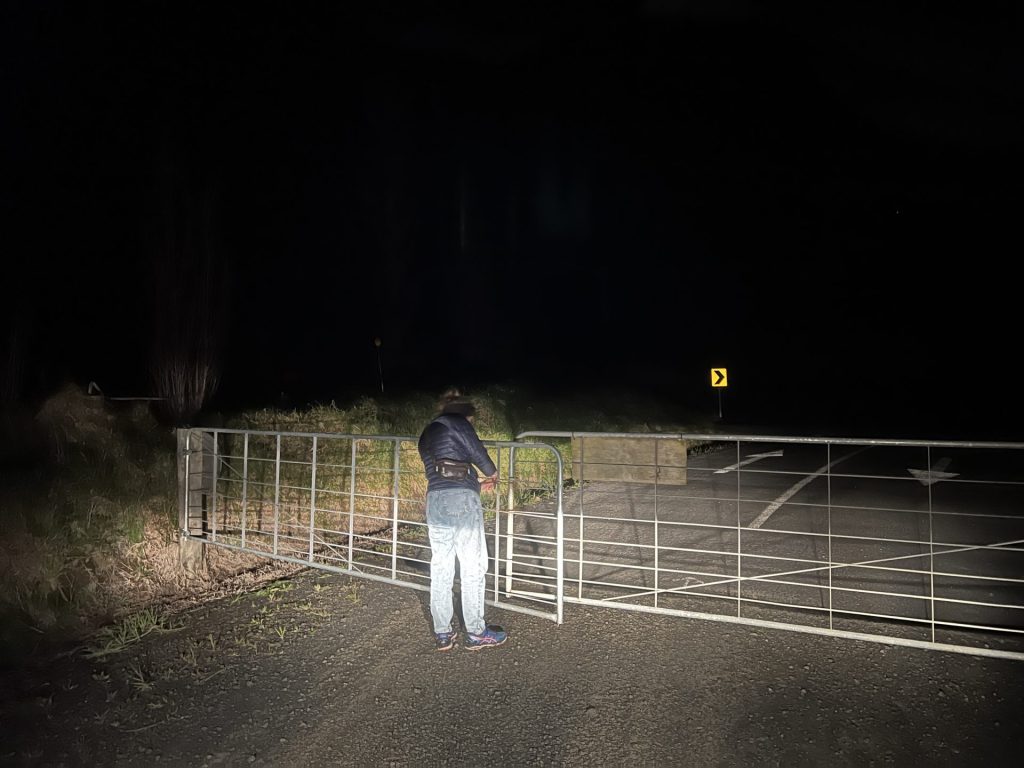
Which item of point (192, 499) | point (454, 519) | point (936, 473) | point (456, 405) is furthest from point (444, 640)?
point (936, 473)

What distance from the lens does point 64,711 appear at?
360 cm

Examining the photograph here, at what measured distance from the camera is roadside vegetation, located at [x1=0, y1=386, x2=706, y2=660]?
5.00 meters

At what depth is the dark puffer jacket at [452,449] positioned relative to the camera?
423 cm

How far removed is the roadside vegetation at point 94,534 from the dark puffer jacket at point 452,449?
8.45ft

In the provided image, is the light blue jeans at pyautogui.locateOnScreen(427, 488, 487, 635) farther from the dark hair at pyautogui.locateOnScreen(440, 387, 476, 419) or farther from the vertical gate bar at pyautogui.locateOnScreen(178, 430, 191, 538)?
the vertical gate bar at pyautogui.locateOnScreen(178, 430, 191, 538)

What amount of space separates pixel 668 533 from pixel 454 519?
425cm

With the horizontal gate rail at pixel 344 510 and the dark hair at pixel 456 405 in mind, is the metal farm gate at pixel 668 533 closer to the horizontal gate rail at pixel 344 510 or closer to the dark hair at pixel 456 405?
the horizontal gate rail at pixel 344 510

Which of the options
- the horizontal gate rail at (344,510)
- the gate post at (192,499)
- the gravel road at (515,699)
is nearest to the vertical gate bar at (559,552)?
the horizontal gate rail at (344,510)

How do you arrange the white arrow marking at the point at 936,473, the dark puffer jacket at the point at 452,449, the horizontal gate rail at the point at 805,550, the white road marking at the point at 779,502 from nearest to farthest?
1. the dark puffer jacket at the point at 452,449
2. the horizontal gate rail at the point at 805,550
3. the white road marking at the point at 779,502
4. the white arrow marking at the point at 936,473

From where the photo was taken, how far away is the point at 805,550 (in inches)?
264

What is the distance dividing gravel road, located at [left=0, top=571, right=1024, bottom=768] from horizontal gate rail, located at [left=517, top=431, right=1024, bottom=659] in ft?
1.04

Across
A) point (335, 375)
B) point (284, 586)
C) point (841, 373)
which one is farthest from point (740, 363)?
point (284, 586)

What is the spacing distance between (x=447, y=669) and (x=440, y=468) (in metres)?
1.29

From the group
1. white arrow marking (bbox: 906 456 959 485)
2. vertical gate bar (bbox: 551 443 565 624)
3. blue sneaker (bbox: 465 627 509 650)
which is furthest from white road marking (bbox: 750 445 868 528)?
blue sneaker (bbox: 465 627 509 650)
